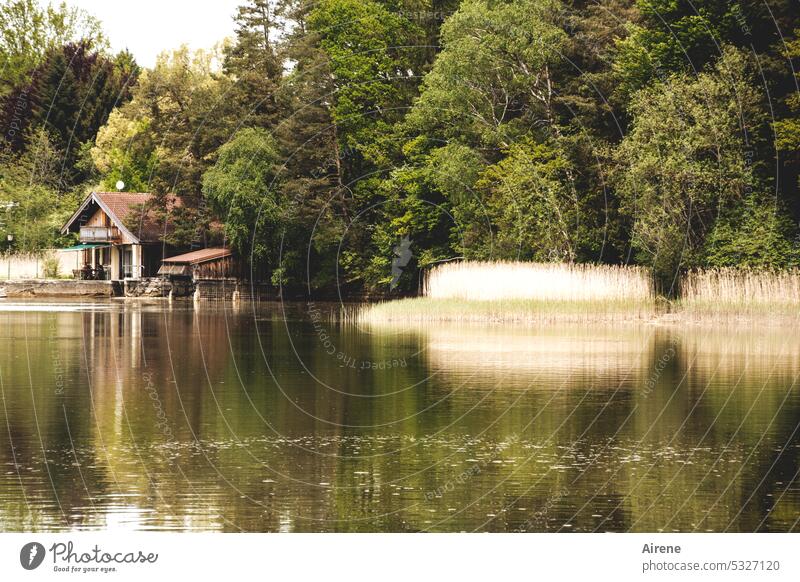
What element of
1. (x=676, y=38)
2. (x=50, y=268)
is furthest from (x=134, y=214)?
(x=676, y=38)

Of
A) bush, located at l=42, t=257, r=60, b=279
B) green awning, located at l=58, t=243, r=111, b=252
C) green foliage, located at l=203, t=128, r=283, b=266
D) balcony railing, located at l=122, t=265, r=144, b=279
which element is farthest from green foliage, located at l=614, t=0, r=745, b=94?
green awning, located at l=58, t=243, r=111, b=252

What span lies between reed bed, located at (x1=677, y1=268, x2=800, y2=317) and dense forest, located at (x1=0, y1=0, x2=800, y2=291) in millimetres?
3326

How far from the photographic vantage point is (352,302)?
92.2 m

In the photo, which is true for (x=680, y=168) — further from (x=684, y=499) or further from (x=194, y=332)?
(x=684, y=499)

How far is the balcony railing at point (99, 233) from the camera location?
120m

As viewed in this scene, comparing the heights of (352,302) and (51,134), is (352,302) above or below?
below

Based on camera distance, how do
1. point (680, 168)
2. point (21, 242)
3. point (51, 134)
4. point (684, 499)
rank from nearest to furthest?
point (684, 499) → point (680, 168) → point (21, 242) → point (51, 134)

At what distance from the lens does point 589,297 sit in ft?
189

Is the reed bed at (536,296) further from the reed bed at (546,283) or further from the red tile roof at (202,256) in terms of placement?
the red tile roof at (202,256)

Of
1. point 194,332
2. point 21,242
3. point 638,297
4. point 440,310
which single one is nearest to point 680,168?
point 638,297

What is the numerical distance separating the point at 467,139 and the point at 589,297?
28.7 metres

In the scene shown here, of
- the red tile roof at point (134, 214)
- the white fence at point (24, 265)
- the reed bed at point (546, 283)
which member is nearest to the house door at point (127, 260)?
the red tile roof at point (134, 214)

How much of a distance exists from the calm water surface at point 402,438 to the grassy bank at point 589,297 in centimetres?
1320

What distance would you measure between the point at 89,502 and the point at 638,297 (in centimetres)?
4357
